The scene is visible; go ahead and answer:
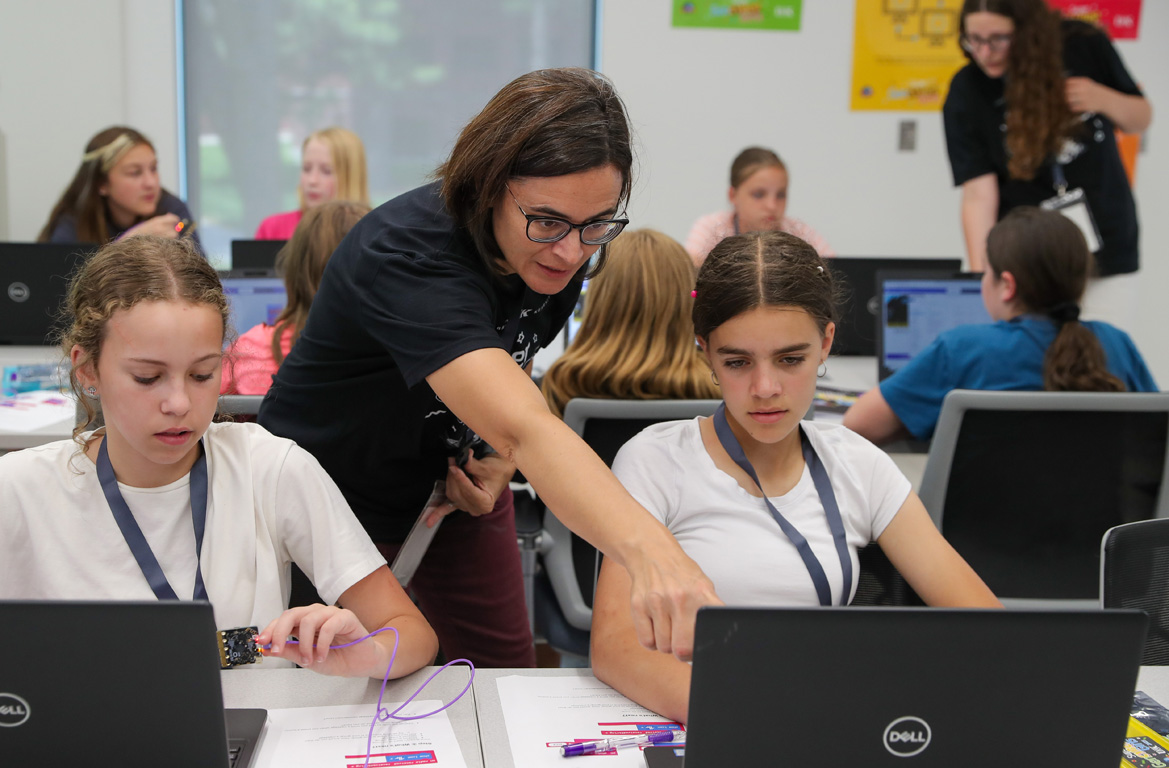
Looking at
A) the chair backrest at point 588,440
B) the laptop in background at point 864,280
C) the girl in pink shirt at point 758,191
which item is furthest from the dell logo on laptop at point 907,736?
the girl in pink shirt at point 758,191

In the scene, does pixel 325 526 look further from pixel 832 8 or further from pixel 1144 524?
pixel 832 8

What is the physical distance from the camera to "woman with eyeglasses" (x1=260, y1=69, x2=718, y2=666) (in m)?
0.98

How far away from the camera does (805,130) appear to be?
508 cm

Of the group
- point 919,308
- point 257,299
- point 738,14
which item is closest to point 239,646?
point 257,299

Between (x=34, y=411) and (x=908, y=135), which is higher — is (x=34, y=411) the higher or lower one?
the lower one

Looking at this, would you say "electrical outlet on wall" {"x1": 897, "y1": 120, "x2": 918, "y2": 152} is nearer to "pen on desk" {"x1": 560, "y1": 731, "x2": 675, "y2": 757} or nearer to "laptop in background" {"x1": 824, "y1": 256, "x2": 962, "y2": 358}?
"laptop in background" {"x1": 824, "y1": 256, "x2": 962, "y2": 358}

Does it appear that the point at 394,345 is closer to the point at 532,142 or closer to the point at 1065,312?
the point at 532,142

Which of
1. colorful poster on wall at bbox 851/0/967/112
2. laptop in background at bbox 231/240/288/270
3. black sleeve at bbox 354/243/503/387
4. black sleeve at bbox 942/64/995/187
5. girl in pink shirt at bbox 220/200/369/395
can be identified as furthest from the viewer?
colorful poster on wall at bbox 851/0/967/112

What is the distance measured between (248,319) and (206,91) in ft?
8.15

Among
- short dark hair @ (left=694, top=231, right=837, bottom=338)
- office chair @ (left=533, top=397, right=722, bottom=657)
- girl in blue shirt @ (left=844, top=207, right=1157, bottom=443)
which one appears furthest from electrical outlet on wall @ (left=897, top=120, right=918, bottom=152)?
short dark hair @ (left=694, top=231, right=837, bottom=338)

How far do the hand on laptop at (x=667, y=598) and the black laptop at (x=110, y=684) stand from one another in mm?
368

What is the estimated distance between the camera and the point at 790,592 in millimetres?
1277

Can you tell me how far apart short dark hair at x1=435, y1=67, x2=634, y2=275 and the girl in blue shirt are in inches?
47.5

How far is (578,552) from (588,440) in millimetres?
279
